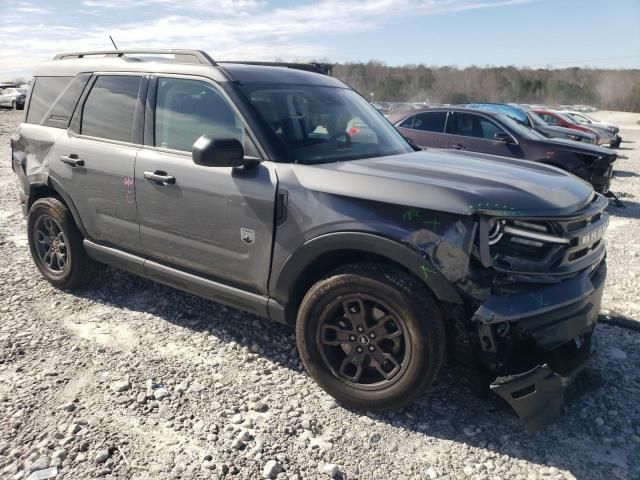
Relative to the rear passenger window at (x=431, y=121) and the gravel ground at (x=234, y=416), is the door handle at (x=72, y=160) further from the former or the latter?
the rear passenger window at (x=431, y=121)

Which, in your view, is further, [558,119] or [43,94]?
[558,119]

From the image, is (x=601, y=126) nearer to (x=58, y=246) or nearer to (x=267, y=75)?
(x=267, y=75)

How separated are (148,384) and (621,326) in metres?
3.52

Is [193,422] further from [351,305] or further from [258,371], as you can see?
[351,305]

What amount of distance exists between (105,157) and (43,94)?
4.09ft

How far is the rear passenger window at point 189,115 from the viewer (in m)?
3.22

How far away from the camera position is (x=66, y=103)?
4188 mm

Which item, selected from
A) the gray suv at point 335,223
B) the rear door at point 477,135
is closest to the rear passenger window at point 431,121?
the rear door at point 477,135

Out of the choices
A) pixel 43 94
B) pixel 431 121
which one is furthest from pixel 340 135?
pixel 431 121

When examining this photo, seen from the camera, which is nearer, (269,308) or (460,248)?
(460,248)

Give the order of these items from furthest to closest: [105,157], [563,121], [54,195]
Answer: [563,121] → [54,195] → [105,157]

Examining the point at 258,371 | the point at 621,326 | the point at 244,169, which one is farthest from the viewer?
the point at 621,326

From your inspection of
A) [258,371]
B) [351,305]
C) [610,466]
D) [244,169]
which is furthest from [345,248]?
[610,466]

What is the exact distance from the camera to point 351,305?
2.84 meters
